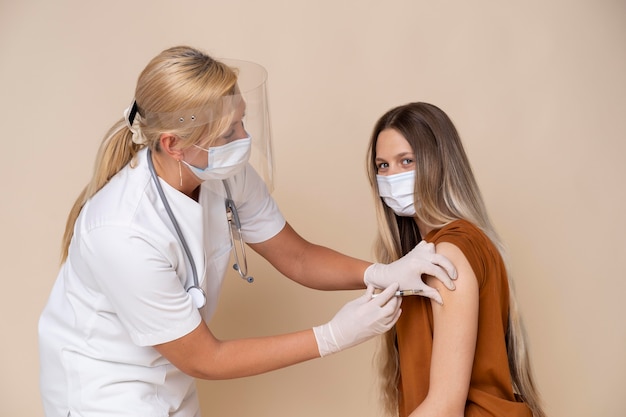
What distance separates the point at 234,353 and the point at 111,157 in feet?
2.08

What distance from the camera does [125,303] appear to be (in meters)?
1.70

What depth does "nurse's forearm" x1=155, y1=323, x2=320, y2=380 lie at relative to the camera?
1.76 m

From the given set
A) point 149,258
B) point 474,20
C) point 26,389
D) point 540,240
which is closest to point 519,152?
point 540,240

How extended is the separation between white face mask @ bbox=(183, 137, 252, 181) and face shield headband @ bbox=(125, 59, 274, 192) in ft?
0.19

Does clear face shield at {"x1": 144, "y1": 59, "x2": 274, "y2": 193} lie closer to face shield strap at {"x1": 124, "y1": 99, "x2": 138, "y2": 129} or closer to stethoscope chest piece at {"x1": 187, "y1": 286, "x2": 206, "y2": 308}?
face shield strap at {"x1": 124, "y1": 99, "x2": 138, "y2": 129}

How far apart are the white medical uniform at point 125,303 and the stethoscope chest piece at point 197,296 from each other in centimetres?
4

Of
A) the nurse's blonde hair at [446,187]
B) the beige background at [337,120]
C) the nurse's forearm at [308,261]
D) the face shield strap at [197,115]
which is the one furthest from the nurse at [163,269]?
the beige background at [337,120]

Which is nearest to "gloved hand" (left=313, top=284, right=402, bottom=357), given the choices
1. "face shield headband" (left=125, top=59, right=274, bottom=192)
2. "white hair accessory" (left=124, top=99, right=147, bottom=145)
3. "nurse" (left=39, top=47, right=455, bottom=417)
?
"nurse" (left=39, top=47, right=455, bottom=417)

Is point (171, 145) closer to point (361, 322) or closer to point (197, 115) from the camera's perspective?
point (197, 115)

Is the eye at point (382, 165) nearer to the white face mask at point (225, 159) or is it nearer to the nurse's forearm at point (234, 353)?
the white face mask at point (225, 159)

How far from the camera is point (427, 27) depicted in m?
2.96

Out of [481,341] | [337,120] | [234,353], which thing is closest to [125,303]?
[234,353]

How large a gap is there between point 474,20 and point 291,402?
6.01ft

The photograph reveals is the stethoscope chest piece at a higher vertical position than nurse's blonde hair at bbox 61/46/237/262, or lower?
lower
